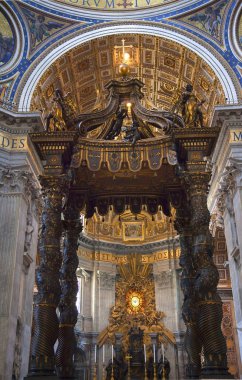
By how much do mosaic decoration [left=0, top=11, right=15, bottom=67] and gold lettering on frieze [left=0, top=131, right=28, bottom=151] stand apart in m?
2.20

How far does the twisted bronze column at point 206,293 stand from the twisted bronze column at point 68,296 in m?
2.47

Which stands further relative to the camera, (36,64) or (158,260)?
(158,260)

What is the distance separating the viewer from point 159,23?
12797 mm

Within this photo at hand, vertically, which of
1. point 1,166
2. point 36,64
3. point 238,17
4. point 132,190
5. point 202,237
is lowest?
point 202,237

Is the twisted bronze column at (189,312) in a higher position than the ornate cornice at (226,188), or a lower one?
lower

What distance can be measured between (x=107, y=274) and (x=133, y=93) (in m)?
13.9

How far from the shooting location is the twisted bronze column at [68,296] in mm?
7207

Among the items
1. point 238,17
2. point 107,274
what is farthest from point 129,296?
point 238,17

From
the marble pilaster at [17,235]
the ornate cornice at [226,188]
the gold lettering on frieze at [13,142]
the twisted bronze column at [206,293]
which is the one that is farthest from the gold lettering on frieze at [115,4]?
the twisted bronze column at [206,293]

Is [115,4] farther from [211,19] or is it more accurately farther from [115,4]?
[211,19]

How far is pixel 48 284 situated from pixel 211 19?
954 centimetres

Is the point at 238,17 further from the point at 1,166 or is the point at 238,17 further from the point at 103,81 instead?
the point at 1,166

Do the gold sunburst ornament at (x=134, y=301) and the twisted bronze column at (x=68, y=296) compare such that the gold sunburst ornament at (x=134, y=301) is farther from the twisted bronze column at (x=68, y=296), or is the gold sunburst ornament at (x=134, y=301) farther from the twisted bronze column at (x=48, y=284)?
the twisted bronze column at (x=48, y=284)

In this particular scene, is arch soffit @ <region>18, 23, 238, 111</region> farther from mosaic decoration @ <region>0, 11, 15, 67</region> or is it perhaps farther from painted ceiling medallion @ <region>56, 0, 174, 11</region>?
mosaic decoration @ <region>0, 11, 15, 67</region>
